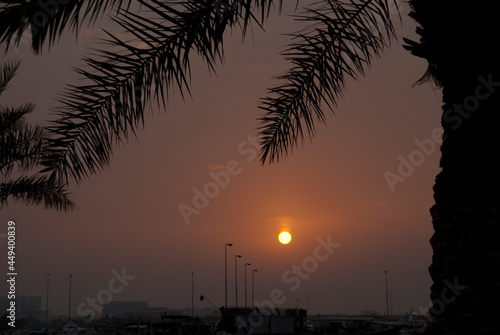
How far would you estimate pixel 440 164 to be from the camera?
5078mm

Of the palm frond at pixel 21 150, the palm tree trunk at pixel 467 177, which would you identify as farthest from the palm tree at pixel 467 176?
the palm frond at pixel 21 150

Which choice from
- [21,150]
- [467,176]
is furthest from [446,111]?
[21,150]

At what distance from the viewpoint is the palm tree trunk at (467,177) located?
4.54 m

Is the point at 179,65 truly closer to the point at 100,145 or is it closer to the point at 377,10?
the point at 100,145

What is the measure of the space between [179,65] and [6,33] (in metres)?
1.52

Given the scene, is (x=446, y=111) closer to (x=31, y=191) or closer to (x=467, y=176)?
(x=467, y=176)

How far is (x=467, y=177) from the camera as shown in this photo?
4.76 metres

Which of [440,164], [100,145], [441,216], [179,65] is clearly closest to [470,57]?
[440,164]

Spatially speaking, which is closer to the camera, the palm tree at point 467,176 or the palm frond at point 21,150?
the palm tree at point 467,176

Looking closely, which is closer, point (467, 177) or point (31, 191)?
point (467, 177)

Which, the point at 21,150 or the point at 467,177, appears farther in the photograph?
the point at 21,150
